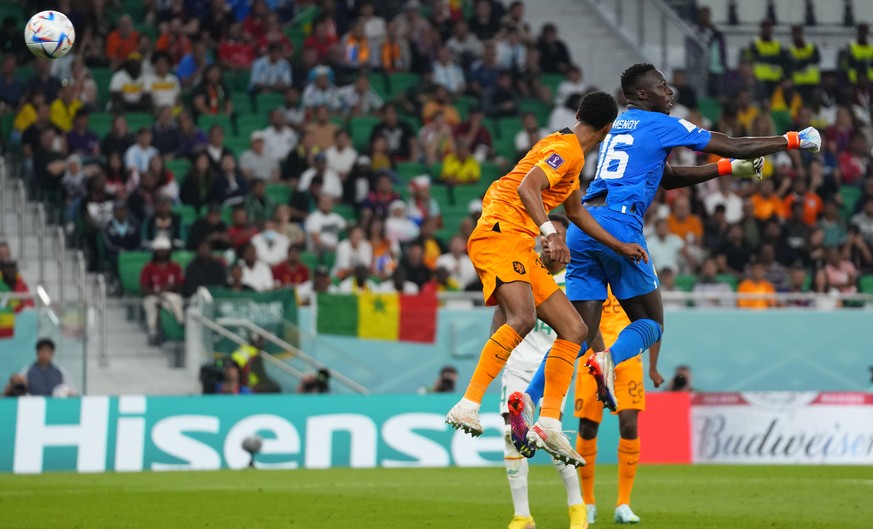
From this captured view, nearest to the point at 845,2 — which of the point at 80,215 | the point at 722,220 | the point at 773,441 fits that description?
the point at 722,220

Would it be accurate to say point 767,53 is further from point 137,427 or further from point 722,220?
point 137,427

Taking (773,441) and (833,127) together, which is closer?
(773,441)

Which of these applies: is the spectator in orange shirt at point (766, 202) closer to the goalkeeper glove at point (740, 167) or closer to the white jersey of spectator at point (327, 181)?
the white jersey of spectator at point (327, 181)

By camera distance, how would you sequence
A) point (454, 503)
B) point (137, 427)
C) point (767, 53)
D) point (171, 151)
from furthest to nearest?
point (767, 53) → point (171, 151) → point (137, 427) → point (454, 503)

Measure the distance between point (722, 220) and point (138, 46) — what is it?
10.2 metres

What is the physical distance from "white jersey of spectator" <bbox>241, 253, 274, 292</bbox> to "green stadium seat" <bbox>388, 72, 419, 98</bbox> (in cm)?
634

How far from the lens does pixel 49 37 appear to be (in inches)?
562

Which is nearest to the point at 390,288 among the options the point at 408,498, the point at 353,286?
the point at 353,286

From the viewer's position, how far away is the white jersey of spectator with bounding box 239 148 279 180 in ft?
78.2

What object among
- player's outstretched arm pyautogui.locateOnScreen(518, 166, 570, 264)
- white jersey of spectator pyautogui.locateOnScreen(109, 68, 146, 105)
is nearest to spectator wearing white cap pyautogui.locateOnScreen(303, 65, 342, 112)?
white jersey of spectator pyautogui.locateOnScreen(109, 68, 146, 105)

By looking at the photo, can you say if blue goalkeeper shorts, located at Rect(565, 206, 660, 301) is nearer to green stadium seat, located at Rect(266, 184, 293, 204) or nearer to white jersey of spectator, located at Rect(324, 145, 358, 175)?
green stadium seat, located at Rect(266, 184, 293, 204)

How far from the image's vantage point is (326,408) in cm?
1845

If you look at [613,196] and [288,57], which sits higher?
[288,57]

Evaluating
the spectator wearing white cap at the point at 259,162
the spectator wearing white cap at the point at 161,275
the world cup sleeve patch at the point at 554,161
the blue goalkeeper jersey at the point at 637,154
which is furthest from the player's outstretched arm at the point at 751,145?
the spectator wearing white cap at the point at 259,162
